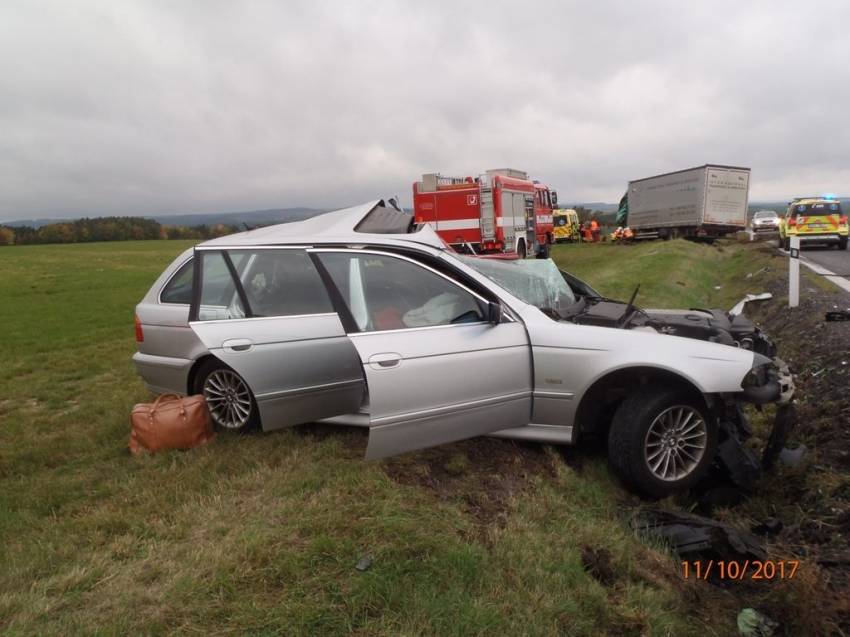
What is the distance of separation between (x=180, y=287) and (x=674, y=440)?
159 inches

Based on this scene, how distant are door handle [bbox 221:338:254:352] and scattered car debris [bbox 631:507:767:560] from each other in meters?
2.78

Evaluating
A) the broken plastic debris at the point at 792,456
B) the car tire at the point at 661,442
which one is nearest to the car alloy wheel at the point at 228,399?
the car tire at the point at 661,442

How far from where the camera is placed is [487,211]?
16.9m

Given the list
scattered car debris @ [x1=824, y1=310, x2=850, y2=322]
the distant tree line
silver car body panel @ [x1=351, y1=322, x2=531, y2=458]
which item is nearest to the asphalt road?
scattered car debris @ [x1=824, y1=310, x2=850, y2=322]

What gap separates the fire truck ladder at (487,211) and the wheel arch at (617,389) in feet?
43.9

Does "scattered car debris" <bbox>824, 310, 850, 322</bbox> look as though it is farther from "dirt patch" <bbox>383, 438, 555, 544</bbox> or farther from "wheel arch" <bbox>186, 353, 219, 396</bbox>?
"wheel arch" <bbox>186, 353, 219, 396</bbox>

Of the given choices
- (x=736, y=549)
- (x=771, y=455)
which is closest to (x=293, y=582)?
(x=736, y=549)

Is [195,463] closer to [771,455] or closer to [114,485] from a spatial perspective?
[114,485]

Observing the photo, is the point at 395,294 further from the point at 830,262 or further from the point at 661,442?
the point at 830,262

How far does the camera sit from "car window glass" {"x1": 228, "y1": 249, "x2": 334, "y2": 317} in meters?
4.32

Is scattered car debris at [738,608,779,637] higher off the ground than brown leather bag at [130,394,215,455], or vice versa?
brown leather bag at [130,394,215,455]

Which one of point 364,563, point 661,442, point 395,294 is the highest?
point 395,294

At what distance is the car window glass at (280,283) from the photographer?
14.2 ft

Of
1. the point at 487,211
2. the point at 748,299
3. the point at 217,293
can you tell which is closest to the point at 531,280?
the point at 217,293
